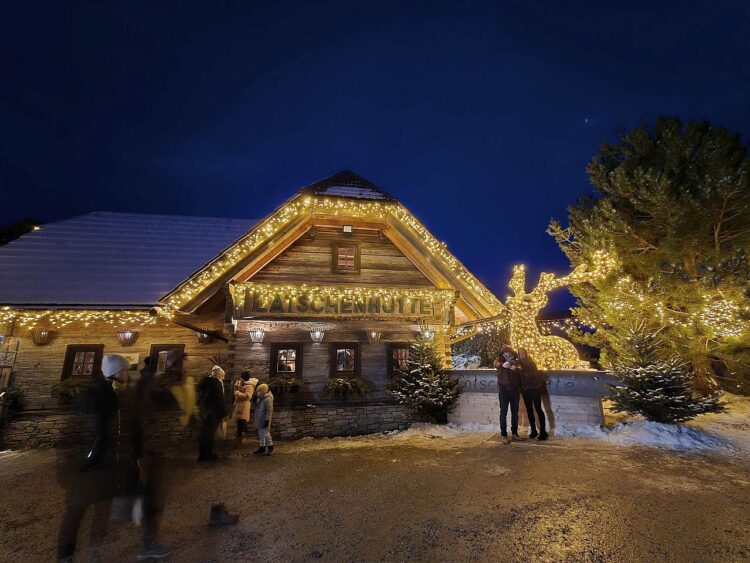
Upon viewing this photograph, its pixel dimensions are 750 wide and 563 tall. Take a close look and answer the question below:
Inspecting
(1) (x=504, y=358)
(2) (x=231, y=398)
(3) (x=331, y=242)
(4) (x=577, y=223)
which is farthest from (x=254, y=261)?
(4) (x=577, y=223)

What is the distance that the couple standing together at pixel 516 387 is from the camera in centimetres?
809

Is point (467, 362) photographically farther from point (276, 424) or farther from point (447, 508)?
point (447, 508)

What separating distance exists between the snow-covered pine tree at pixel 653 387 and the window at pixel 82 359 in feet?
47.7

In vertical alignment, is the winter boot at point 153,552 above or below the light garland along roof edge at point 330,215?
below

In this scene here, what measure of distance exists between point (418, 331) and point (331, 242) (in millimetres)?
4339

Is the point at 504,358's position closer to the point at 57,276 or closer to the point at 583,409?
the point at 583,409

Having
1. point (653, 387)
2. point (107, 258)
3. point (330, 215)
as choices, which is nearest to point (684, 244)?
point (653, 387)

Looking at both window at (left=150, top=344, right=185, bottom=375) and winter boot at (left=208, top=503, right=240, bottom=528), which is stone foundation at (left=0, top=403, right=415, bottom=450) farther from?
winter boot at (left=208, top=503, right=240, bottom=528)

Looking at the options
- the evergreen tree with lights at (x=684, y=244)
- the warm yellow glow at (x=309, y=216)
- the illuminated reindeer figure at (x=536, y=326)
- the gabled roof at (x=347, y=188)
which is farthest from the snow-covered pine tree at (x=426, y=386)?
the evergreen tree with lights at (x=684, y=244)

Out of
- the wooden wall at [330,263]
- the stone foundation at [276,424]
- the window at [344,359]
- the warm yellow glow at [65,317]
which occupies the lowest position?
the stone foundation at [276,424]

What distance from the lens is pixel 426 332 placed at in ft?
37.5

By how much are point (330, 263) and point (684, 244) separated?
11501mm

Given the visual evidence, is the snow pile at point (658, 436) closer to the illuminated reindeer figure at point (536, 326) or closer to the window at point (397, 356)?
the illuminated reindeer figure at point (536, 326)

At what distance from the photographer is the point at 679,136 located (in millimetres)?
11992
